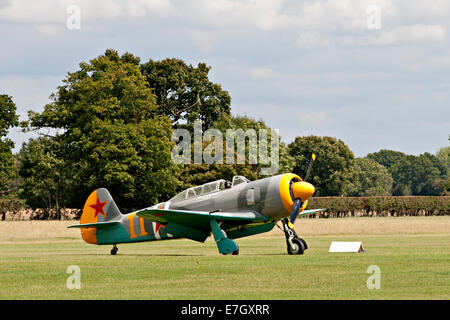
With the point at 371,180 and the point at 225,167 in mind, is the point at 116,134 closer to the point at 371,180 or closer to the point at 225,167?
the point at 225,167

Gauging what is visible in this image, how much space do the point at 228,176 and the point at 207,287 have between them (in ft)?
200

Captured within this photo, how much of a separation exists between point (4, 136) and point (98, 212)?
45.7 m

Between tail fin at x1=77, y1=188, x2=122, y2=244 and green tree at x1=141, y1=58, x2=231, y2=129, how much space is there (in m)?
52.7

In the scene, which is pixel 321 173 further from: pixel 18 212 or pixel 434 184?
pixel 434 184

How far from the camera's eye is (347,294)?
14.5 m

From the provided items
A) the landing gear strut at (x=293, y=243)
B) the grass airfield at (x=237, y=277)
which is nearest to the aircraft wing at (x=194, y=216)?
the landing gear strut at (x=293, y=243)

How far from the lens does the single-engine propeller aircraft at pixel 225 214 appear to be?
24578 millimetres

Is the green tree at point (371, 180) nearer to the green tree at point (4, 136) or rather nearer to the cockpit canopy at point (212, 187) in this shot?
the green tree at point (4, 136)

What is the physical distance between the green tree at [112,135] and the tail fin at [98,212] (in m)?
30.6

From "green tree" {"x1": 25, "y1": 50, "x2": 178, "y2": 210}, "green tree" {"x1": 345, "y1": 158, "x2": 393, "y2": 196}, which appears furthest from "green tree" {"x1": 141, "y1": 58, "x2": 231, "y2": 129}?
"green tree" {"x1": 345, "y1": 158, "x2": 393, "y2": 196}

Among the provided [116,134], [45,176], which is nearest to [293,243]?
[116,134]

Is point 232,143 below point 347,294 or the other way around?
the other way around

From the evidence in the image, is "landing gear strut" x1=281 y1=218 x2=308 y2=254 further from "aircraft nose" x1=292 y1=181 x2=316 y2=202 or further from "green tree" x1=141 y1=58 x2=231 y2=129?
"green tree" x1=141 y1=58 x2=231 y2=129
